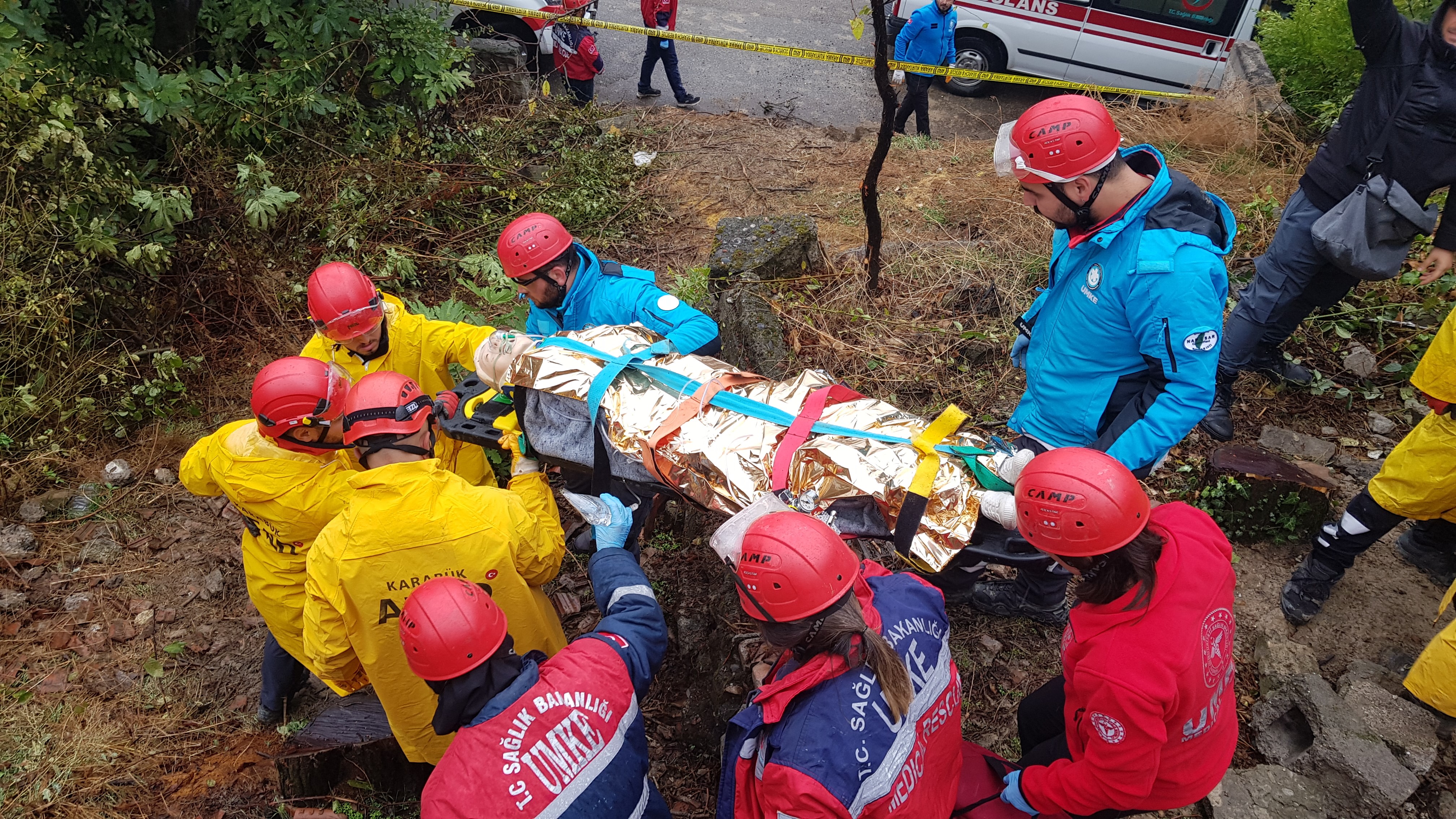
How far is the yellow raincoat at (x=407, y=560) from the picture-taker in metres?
2.49

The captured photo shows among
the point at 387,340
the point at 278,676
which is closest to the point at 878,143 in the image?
the point at 387,340

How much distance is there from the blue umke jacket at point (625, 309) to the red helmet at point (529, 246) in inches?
6.5

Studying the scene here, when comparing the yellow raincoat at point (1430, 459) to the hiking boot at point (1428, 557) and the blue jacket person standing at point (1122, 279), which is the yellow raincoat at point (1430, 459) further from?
the blue jacket person standing at point (1122, 279)

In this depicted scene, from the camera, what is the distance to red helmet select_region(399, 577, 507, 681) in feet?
6.51

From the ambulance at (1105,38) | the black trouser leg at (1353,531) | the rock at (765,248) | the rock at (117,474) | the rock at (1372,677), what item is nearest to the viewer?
the rock at (1372,677)

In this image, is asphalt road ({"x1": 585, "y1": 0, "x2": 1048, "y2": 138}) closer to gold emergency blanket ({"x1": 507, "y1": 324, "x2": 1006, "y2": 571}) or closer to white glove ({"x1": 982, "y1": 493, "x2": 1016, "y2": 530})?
gold emergency blanket ({"x1": 507, "y1": 324, "x2": 1006, "y2": 571})

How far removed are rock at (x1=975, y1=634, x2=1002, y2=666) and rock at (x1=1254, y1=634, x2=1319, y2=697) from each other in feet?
3.50

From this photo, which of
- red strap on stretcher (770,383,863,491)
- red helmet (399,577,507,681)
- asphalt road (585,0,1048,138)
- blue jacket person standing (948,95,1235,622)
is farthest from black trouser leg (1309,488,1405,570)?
asphalt road (585,0,1048,138)

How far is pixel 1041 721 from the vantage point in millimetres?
2676

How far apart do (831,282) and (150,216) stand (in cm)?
472

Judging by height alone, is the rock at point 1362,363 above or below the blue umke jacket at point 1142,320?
below

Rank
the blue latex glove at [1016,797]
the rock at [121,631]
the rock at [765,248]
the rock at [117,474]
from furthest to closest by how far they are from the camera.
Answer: the rock at [765,248], the rock at [117,474], the rock at [121,631], the blue latex glove at [1016,797]

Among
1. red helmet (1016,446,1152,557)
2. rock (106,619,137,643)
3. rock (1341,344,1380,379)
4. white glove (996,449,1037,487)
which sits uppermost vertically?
red helmet (1016,446,1152,557)

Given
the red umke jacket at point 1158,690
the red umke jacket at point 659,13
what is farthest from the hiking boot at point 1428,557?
the red umke jacket at point 659,13
